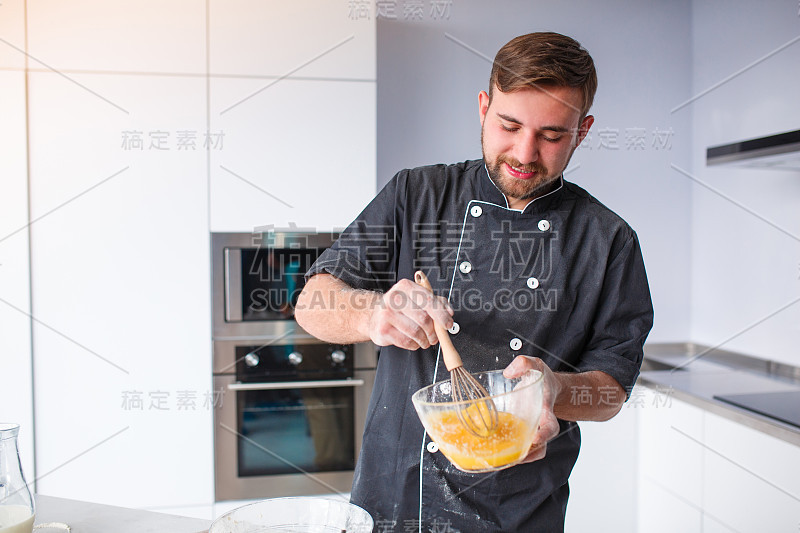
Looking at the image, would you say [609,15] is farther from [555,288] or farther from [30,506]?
[30,506]

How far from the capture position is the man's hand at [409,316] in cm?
88

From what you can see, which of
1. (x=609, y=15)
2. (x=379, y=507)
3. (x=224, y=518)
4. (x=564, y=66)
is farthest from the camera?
(x=609, y=15)

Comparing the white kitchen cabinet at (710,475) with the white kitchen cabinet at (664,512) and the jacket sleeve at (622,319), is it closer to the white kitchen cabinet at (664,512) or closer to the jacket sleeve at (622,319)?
the white kitchen cabinet at (664,512)

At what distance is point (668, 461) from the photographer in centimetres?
212

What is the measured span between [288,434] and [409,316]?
1385 mm

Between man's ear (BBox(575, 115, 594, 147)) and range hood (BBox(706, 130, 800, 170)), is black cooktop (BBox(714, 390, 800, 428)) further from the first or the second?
man's ear (BBox(575, 115, 594, 147))

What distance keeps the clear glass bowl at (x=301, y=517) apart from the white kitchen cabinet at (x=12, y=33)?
69.0 inches

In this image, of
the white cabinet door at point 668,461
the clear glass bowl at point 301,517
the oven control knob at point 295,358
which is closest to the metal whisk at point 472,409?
the clear glass bowl at point 301,517

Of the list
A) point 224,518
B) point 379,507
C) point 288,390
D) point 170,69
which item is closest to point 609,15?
point 170,69

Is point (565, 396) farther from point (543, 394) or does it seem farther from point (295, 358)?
point (295, 358)

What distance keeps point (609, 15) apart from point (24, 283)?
7.59 feet

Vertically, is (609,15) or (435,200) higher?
(609,15)

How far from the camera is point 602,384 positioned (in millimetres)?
1124

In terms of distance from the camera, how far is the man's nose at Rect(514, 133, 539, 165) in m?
1.08
